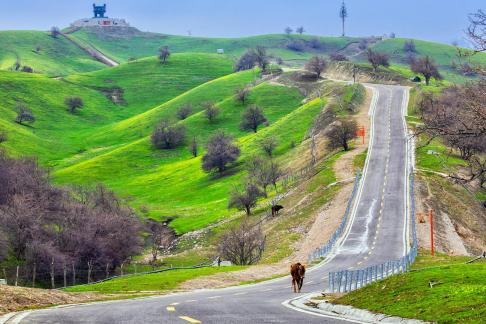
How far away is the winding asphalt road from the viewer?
2402 centimetres

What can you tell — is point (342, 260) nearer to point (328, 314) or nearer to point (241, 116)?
point (328, 314)

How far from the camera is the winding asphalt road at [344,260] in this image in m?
24.0

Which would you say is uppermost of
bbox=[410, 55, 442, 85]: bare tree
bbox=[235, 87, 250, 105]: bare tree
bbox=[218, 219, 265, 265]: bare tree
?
bbox=[410, 55, 442, 85]: bare tree

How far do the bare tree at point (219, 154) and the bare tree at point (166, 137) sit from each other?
98.0 feet

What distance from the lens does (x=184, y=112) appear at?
19575cm

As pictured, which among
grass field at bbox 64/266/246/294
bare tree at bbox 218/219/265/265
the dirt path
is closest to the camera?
grass field at bbox 64/266/246/294

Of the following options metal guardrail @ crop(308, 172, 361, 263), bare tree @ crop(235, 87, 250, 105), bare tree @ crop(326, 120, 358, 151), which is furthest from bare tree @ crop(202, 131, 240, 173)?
metal guardrail @ crop(308, 172, 361, 263)

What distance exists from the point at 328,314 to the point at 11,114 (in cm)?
18008

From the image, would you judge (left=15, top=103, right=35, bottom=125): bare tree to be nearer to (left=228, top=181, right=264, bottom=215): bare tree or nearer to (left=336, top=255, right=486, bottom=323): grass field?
(left=228, top=181, right=264, bottom=215): bare tree

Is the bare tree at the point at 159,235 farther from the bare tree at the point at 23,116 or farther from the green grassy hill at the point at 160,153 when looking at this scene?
the bare tree at the point at 23,116

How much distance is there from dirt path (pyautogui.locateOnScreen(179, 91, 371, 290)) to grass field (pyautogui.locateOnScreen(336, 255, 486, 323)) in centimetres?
2083

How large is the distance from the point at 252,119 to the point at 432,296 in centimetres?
14661

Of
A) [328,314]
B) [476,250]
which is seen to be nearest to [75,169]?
[476,250]

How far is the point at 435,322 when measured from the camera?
65.3 ft
